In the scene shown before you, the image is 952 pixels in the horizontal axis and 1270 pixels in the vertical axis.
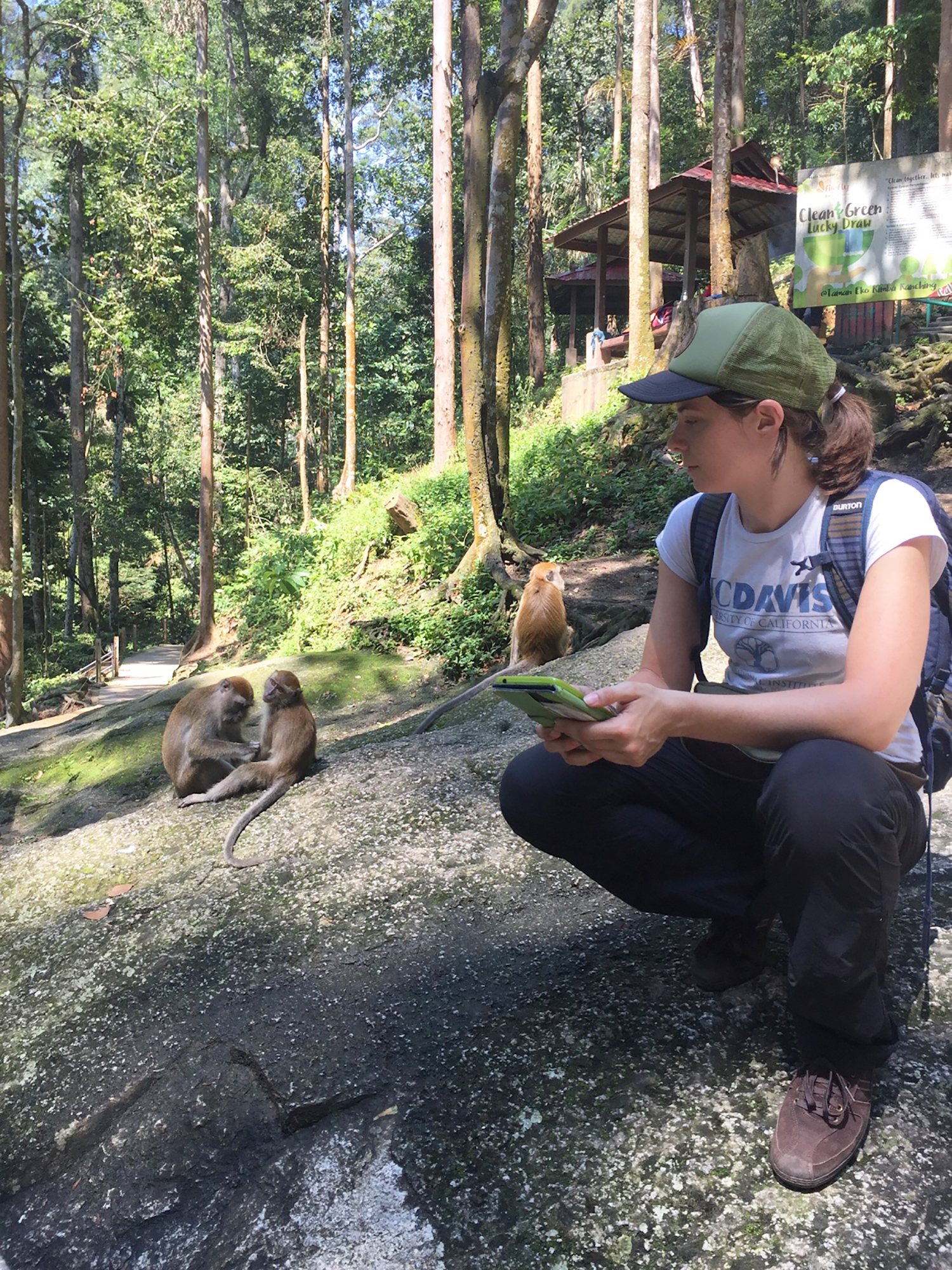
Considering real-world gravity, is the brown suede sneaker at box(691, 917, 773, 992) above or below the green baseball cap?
below

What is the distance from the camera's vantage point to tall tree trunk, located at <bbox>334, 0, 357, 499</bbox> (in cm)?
2022

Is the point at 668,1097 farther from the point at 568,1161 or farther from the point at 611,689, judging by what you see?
the point at 611,689

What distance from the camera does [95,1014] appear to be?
2.69 m

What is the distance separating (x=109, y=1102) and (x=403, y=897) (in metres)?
1.06

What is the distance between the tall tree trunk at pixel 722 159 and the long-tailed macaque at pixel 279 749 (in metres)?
9.61

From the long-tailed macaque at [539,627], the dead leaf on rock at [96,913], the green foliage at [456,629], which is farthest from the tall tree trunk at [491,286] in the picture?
the dead leaf on rock at [96,913]

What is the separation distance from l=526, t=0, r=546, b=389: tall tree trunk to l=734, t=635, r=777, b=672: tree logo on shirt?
66.1ft

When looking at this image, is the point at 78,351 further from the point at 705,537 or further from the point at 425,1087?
the point at 425,1087

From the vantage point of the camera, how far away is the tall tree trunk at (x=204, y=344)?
16.7m

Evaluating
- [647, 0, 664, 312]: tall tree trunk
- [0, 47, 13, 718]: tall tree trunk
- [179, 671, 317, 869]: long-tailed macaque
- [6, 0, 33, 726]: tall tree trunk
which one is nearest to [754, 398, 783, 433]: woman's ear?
[179, 671, 317, 869]: long-tailed macaque

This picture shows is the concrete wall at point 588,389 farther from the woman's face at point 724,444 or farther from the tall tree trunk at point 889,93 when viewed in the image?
the woman's face at point 724,444

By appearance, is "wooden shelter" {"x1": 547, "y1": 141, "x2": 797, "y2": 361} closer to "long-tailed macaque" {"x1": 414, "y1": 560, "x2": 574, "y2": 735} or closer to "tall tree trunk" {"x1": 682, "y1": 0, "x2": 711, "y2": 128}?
"tall tree trunk" {"x1": 682, "y1": 0, "x2": 711, "y2": 128}

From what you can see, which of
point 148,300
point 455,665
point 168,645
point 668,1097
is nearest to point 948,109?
point 455,665

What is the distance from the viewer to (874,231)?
11.1 meters
